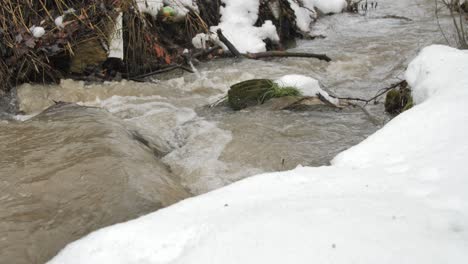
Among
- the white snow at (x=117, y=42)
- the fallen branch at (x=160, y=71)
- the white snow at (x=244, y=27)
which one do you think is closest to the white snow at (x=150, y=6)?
the white snow at (x=117, y=42)

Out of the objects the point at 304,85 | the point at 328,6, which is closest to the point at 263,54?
the point at 304,85

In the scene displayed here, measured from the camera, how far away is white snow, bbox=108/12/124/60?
4.64 metres

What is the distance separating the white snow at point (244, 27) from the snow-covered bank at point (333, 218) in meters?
3.80

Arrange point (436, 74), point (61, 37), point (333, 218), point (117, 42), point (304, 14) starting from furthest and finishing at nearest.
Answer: point (304, 14) < point (117, 42) < point (61, 37) < point (436, 74) < point (333, 218)

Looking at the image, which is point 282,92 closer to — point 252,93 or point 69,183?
point 252,93

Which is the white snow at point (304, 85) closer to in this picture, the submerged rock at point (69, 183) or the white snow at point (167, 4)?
the submerged rock at point (69, 183)

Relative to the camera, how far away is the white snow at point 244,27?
18.8 feet

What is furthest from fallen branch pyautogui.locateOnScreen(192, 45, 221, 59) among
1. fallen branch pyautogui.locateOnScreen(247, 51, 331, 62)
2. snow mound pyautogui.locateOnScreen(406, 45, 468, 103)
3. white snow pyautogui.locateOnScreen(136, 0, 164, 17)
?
snow mound pyautogui.locateOnScreen(406, 45, 468, 103)

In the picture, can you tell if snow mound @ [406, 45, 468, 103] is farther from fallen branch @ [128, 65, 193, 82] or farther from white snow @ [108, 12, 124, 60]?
white snow @ [108, 12, 124, 60]

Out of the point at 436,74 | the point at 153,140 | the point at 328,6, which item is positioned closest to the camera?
the point at 436,74

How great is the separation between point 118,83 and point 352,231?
3.65 m

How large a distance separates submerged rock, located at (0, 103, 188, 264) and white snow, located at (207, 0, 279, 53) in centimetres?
302

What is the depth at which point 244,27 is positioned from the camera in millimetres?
5934

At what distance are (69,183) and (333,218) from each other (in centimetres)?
138
